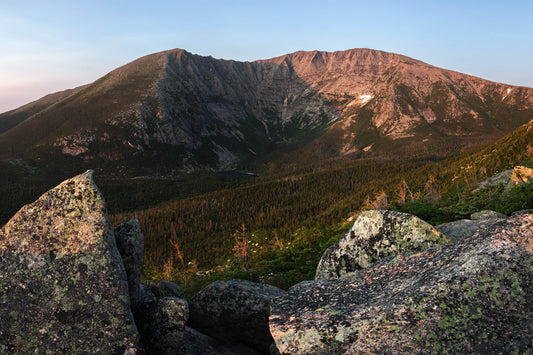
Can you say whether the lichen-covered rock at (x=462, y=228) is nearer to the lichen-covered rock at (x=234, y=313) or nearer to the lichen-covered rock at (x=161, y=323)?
the lichen-covered rock at (x=234, y=313)

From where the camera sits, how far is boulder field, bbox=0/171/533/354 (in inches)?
150

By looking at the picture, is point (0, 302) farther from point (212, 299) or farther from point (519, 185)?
point (519, 185)

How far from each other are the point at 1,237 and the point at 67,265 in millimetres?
1572

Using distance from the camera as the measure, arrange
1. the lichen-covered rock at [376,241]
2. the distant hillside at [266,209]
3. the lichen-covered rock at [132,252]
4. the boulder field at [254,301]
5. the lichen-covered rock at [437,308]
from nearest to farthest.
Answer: the lichen-covered rock at [437,308] < the boulder field at [254,301] < the lichen-covered rock at [132,252] < the lichen-covered rock at [376,241] < the distant hillside at [266,209]

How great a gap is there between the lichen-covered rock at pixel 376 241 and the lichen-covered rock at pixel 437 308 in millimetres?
2703

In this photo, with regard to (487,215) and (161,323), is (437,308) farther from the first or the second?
(487,215)

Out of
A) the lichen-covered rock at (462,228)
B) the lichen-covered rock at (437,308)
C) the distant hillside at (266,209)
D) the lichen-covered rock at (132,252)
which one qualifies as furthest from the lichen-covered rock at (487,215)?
the distant hillside at (266,209)

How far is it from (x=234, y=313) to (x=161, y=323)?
2178mm

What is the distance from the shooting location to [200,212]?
12812 cm

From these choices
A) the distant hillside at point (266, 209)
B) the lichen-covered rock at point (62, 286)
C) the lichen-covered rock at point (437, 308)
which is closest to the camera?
the lichen-covered rock at point (437, 308)

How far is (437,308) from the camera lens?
3965mm

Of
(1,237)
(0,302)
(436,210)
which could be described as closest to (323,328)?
(0,302)

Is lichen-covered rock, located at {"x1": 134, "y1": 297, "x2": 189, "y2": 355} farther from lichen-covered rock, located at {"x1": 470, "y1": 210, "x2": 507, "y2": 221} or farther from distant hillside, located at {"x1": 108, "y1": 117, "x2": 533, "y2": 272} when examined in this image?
distant hillside, located at {"x1": 108, "y1": 117, "x2": 533, "y2": 272}

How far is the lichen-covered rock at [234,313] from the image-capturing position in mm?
7871
